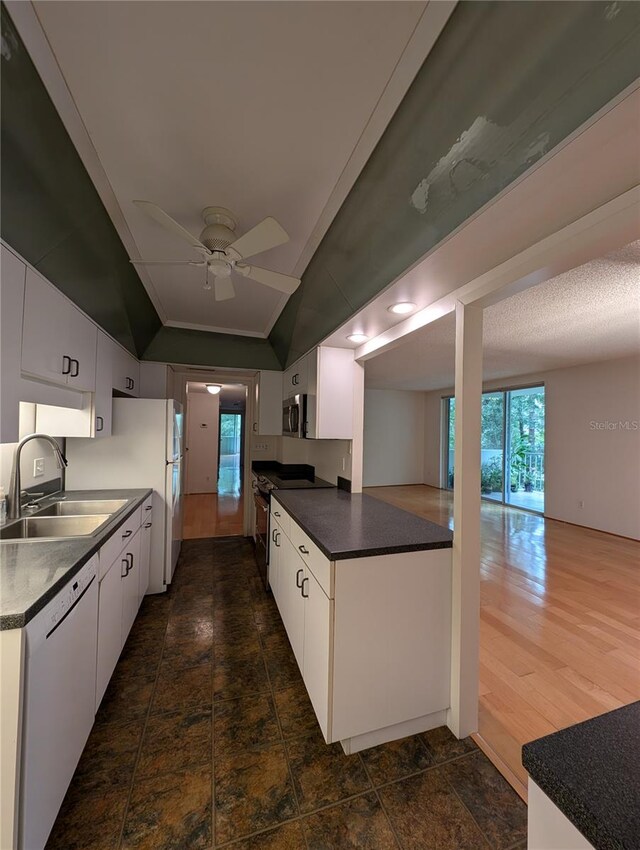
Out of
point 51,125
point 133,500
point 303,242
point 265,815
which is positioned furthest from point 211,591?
point 51,125

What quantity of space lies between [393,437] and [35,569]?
24.9 ft

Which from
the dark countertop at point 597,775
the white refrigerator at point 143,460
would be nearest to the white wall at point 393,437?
the white refrigerator at point 143,460

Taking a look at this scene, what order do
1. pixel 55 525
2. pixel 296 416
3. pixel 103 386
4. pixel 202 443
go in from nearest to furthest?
pixel 55 525, pixel 103 386, pixel 296 416, pixel 202 443

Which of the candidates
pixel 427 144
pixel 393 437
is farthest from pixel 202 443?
pixel 427 144

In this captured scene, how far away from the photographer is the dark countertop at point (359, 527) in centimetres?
153

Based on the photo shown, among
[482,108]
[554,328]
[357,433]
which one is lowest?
[357,433]

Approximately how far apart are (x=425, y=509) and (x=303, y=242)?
517cm

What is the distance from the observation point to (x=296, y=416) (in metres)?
3.18

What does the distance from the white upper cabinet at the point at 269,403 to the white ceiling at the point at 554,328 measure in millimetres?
1594

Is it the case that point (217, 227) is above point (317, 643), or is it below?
above

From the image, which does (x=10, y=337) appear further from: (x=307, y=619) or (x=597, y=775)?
(x=597, y=775)

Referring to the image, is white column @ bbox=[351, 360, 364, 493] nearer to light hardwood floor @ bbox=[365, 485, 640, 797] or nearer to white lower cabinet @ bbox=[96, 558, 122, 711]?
light hardwood floor @ bbox=[365, 485, 640, 797]

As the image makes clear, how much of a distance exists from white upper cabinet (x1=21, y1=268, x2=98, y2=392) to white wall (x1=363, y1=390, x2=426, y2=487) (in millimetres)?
6495

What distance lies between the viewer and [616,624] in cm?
257
